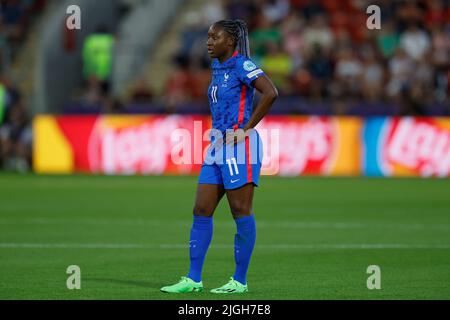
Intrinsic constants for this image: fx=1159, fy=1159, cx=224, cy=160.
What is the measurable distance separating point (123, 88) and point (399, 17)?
25.5 feet

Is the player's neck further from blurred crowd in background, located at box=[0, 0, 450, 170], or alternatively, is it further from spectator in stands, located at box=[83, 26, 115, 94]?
spectator in stands, located at box=[83, 26, 115, 94]

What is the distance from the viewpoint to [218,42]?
978 centimetres

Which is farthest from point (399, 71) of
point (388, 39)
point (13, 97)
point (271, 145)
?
point (13, 97)

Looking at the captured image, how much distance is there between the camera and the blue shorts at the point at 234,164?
9.70 meters

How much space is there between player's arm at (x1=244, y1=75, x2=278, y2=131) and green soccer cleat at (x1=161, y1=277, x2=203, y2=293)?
55.3 inches

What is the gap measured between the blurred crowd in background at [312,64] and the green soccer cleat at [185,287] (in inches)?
641

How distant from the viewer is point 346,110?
2606 cm

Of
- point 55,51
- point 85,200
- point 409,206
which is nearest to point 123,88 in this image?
point 55,51

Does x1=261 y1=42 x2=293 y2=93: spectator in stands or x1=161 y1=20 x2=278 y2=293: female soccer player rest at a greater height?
x1=261 y1=42 x2=293 y2=93: spectator in stands

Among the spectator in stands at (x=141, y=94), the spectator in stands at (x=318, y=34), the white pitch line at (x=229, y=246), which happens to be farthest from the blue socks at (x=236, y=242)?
the spectator in stands at (x=318, y=34)

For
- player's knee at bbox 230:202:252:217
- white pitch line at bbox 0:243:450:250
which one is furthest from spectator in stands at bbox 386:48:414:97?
player's knee at bbox 230:202:252:217

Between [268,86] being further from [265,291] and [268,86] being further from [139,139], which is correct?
[139,139]

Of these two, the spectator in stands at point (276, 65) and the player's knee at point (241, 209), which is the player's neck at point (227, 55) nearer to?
the player's knee at point (241, 209)

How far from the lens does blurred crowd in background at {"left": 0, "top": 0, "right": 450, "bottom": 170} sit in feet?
87.0
